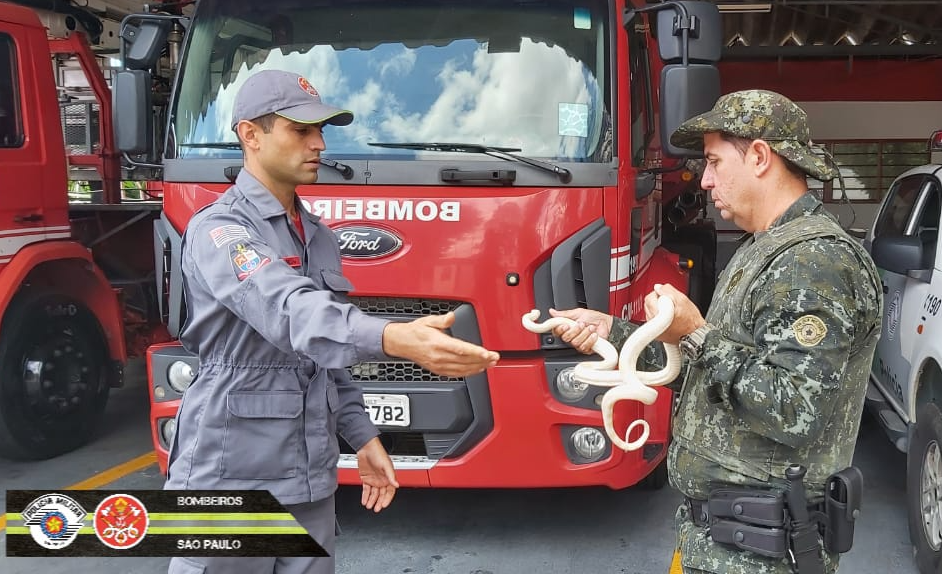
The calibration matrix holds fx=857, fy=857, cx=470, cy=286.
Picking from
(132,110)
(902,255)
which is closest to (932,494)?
(902,255)

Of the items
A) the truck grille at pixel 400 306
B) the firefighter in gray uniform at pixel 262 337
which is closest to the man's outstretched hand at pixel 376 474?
the firefighter in gray uniform at pixel 262 337

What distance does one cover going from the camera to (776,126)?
5.98ft

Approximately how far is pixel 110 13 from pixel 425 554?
532cm

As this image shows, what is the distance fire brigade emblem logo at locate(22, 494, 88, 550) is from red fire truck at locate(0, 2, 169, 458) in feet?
10.3

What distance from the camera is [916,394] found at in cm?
389

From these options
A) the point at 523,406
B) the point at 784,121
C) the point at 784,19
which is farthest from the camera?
the point at 784,19

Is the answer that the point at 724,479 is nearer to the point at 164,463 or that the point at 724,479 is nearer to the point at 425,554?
the point at 425,554

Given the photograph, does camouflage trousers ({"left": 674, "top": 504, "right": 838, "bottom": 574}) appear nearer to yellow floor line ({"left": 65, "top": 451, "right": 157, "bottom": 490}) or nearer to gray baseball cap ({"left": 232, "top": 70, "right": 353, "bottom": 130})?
gray baseball cap ({"left": 232, "top": 70, "right": 353, "bottom": 130})

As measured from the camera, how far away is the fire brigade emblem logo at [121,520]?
1.89m

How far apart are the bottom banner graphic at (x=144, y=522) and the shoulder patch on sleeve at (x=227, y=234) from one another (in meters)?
0.57

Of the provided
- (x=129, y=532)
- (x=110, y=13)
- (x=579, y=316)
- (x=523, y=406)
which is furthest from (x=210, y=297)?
(x=110, y=13)

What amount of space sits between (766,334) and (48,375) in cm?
467

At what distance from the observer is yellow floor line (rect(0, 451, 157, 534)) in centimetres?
484

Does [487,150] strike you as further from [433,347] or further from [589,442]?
[433,347]
